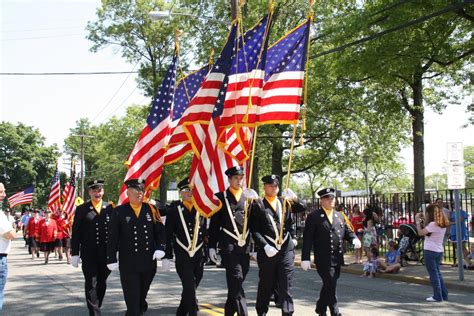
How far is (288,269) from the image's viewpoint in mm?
7926

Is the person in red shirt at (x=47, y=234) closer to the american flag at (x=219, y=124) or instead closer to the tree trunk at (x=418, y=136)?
the american flag at (x=219, y=124)

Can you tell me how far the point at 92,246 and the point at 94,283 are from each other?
550 millimetres

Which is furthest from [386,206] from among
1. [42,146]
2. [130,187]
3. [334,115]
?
[42,146]

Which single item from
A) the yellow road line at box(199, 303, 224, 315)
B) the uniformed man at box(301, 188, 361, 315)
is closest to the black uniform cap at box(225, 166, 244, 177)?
the uniformed man at box(301, 188, 361, 315)

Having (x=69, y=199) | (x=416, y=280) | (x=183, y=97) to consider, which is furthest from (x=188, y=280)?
(x=69, y=199)

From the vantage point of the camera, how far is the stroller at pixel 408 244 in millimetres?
16375

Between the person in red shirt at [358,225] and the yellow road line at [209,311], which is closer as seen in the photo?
the yellow road line at [209,311]

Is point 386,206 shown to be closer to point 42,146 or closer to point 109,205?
point 109,205

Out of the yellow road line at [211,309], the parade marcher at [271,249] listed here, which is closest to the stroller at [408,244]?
the yellow road line at [211,309]

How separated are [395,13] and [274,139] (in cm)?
1267

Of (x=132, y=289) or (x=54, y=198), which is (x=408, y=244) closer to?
(x=132, y=289)

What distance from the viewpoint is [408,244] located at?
16.8 meters

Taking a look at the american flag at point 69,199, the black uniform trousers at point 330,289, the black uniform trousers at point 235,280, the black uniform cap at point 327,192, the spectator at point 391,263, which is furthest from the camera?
the american flag at point 69,199

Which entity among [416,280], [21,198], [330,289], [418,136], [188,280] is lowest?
[416,280]
